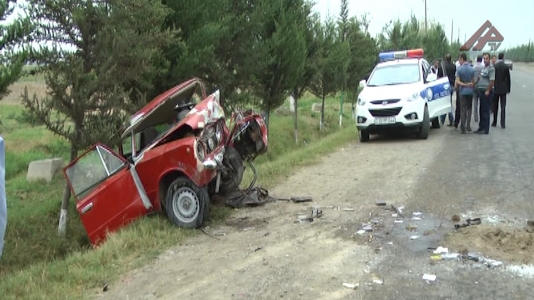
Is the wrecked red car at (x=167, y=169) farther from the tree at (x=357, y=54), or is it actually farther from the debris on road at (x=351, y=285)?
the tree at (x=357, y=54)

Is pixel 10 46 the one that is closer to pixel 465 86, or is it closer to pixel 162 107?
pixel 162 107

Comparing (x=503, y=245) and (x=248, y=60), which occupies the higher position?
(x=248, y=60)

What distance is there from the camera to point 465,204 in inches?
282

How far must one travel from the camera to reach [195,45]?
450 inches

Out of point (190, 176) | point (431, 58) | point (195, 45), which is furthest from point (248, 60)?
point (431, 58)

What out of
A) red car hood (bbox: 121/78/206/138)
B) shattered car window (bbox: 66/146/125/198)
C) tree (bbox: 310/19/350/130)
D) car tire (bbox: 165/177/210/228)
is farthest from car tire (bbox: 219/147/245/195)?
tree (bbox: 310/19/350/130)

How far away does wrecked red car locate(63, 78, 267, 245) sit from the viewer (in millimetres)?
6652

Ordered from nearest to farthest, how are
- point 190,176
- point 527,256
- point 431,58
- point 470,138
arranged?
point 527,256 < point 190,176 < point 470,138 < point 431,58

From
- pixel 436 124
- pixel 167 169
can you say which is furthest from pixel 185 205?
pixel 436 124

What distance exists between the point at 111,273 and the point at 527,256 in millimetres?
4134

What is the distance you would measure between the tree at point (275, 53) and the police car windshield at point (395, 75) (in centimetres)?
284

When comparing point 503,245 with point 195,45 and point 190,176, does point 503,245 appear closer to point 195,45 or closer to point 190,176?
point 190,176

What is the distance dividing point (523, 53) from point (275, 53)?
123m

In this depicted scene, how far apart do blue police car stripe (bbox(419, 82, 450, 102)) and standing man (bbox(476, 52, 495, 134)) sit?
1.05 metres
